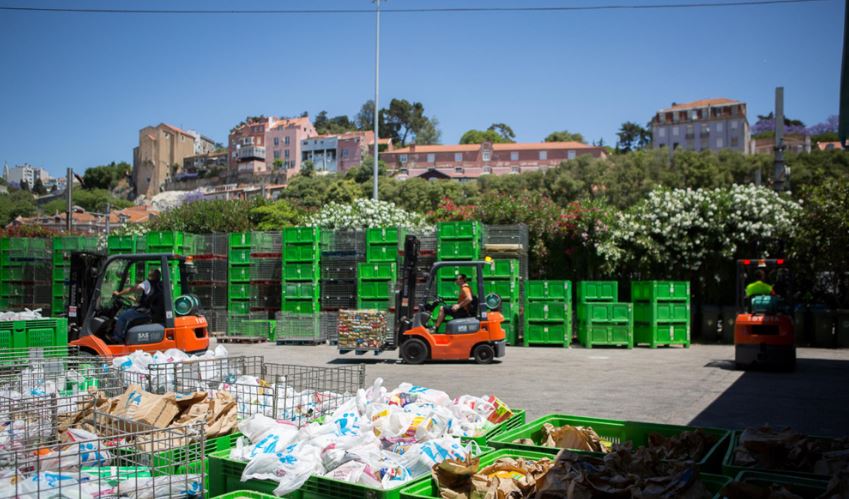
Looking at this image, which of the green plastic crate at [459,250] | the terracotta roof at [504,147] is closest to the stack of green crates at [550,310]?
the green plastic crate at [459,250]

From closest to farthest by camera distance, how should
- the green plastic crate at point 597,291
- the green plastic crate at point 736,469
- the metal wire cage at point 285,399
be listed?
the green plastic crate at point 736,469 < the metal wire cage at point 285,399 < the green plastic crate at point 597,291

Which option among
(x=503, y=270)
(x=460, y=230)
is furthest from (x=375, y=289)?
(x=503, y=270)

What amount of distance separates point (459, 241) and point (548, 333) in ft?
10.8

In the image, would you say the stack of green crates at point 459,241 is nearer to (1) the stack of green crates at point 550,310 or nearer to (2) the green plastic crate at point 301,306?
(1) the stack of green crates at point 550,310

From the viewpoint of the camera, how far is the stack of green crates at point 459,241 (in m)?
18.1

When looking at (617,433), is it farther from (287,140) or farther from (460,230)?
(287,140)

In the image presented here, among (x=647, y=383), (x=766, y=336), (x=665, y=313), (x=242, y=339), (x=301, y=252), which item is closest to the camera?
(x=647, y=383)

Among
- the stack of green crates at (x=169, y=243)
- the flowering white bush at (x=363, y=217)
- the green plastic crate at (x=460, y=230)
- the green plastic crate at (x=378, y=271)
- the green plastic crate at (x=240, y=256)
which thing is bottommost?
the green plastic crate at (x=378, y=271)

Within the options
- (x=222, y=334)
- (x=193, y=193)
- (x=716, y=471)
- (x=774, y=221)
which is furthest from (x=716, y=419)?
(x=193, y=193)

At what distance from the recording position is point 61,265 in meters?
22.2

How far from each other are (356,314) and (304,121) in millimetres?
113379

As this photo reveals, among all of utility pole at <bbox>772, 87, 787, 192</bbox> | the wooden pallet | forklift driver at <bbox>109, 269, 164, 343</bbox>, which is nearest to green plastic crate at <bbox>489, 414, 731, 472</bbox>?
forklift driver at <bbox>109, 269, 164, 343</bbox>

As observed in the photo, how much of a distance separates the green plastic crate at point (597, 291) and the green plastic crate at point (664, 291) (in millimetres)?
710

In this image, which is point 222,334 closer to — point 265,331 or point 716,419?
point 265,331
